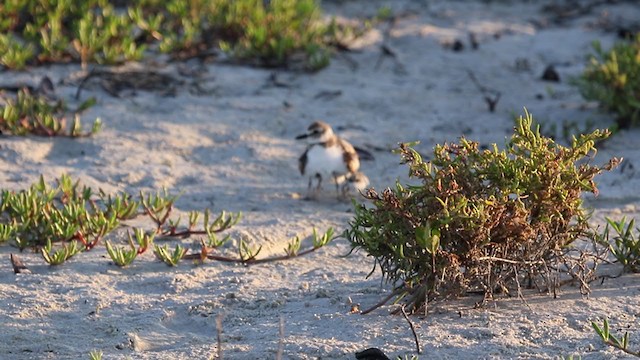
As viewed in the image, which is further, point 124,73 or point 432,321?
point 124,73

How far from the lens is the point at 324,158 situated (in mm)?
7762

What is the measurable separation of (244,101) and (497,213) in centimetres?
473

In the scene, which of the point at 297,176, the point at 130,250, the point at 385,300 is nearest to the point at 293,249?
the point at 130,250

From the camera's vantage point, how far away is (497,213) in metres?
4.99

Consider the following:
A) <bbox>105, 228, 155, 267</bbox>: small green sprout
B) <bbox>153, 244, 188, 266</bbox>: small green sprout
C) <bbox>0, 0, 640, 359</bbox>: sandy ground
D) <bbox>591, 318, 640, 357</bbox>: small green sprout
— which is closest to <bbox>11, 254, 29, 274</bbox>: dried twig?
<bbox>0, 0, 640, 359</bbox>: sandy ground

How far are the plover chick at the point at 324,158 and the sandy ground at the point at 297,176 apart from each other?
0.60 ft

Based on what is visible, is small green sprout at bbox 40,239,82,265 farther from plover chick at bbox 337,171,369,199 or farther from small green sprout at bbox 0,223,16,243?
plover chick at bbox 337,171,369,199

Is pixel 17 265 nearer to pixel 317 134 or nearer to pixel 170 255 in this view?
pixel 170 255

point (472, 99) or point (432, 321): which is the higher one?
point (472, 99)

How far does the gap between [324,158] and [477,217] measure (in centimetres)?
297

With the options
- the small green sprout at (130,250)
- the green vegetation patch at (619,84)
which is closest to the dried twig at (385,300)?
the small green sprout at (130,250)

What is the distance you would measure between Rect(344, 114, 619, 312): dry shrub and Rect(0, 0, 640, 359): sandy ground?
9.1 inches

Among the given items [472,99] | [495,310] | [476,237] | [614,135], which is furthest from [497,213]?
[472,99]

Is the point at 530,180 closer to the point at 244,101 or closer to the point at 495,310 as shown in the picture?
the point at 495,310
